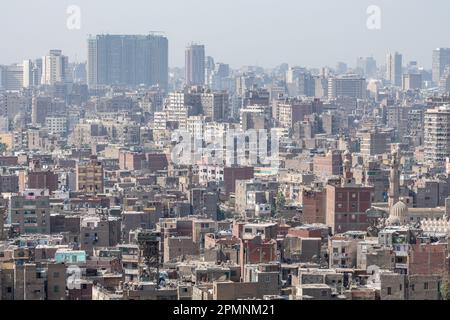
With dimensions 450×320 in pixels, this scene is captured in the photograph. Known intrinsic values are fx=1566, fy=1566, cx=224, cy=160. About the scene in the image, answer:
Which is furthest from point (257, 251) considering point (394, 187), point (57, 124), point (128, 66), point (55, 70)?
point (128, 66)

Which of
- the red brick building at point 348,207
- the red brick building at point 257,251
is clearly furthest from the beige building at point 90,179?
the red brick building at point 257,251

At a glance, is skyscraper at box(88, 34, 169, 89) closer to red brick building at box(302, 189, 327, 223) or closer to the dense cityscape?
the dense cityscape

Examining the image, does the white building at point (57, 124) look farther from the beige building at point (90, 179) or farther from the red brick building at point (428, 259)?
the red brick building at point (428, 259)

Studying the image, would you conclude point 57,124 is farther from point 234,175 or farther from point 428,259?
point 428,259

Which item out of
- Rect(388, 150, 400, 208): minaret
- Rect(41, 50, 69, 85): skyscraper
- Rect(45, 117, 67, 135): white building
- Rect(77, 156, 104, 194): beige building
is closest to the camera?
Rect(388, 150, 400, 208): minaret

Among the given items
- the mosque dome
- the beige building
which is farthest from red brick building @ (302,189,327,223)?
the beige building
